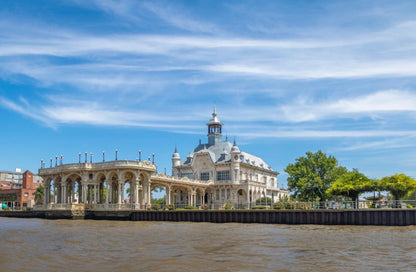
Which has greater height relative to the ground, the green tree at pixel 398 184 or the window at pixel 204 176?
the window at pixel 204 176

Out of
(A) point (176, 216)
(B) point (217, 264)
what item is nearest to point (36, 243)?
(B) point (217, 264)

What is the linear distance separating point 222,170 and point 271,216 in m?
44.2

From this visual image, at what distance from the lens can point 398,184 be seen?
5578cm

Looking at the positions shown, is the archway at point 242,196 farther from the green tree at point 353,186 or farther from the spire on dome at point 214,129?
the green tree at point 353,186

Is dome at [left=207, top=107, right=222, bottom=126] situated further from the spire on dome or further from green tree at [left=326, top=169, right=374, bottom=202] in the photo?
green tree at [left=326, top=169, right=374, bottom=202]

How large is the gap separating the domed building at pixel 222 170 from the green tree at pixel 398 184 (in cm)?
3350

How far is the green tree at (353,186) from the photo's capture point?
193 feet

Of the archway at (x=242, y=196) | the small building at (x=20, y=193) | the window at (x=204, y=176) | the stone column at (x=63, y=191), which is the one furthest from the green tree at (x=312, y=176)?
the small building at (x=20, y=193)

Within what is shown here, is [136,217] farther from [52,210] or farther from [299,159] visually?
[299,159]

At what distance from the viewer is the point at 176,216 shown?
5800cm

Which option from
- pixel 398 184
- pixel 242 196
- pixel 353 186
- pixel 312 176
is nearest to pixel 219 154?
pixel 242 196

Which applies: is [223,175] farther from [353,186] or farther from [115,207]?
[353,186]

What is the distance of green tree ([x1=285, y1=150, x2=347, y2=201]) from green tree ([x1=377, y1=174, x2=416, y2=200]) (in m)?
14.2

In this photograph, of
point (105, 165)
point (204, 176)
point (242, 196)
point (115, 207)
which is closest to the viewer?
point (115, 207)
